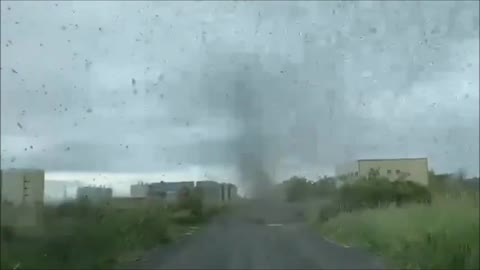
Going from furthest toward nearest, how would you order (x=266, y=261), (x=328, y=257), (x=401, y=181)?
(x=401, y=181) → (x=328, y=257) → (x=266, y=261)

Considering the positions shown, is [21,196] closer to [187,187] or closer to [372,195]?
[187,187]

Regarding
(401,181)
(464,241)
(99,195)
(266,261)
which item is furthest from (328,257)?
(401,181)

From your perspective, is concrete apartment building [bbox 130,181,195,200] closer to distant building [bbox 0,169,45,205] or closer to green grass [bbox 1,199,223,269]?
green grass [bbox 1,199,223,269]

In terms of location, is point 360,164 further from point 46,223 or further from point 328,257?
point 46,223

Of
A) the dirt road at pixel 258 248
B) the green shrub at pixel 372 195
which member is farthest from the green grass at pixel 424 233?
the green shrub at pixel 372 195

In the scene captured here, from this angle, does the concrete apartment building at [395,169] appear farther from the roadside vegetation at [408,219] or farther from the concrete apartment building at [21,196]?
the concrete apartment building at [21,196]
